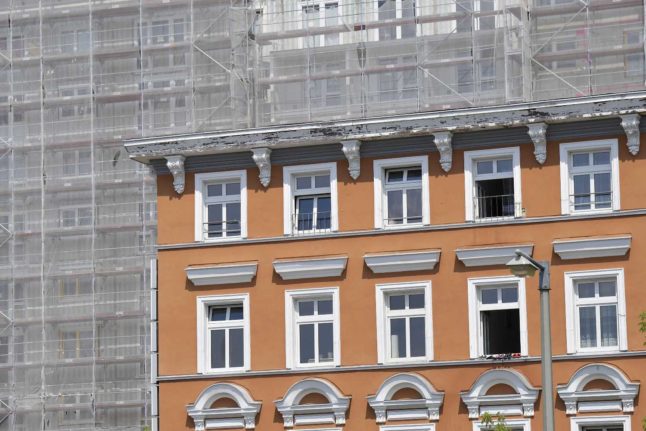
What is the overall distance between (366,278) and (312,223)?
8.04ft

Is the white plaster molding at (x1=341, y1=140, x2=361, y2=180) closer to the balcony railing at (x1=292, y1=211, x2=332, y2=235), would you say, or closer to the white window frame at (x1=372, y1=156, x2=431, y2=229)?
the white window frame at (x1=372, y1=156, x2=431, y2=229)

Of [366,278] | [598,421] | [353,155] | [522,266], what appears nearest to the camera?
[522,266]

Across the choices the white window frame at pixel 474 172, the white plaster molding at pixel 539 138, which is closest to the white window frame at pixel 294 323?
the white window frame at pixel 474 172

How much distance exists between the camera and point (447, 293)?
53094 millimetres

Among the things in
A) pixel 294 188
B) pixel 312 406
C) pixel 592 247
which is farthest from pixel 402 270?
pixel 592 247

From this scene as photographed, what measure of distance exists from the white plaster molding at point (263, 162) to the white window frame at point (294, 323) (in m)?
3.40

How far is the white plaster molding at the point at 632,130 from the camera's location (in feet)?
170

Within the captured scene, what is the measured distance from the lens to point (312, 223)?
55031mm

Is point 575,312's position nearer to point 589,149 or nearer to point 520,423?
point 520,423

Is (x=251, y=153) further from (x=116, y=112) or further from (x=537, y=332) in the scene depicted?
(x=116, y=112)

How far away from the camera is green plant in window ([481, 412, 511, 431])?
47125 millimetres

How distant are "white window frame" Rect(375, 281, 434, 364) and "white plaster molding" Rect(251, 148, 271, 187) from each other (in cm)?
473

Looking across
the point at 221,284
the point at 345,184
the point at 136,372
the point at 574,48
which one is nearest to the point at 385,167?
the point at 345,184

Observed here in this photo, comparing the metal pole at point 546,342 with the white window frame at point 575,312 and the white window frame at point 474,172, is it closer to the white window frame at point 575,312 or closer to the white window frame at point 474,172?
the white window frame at point 575,312
